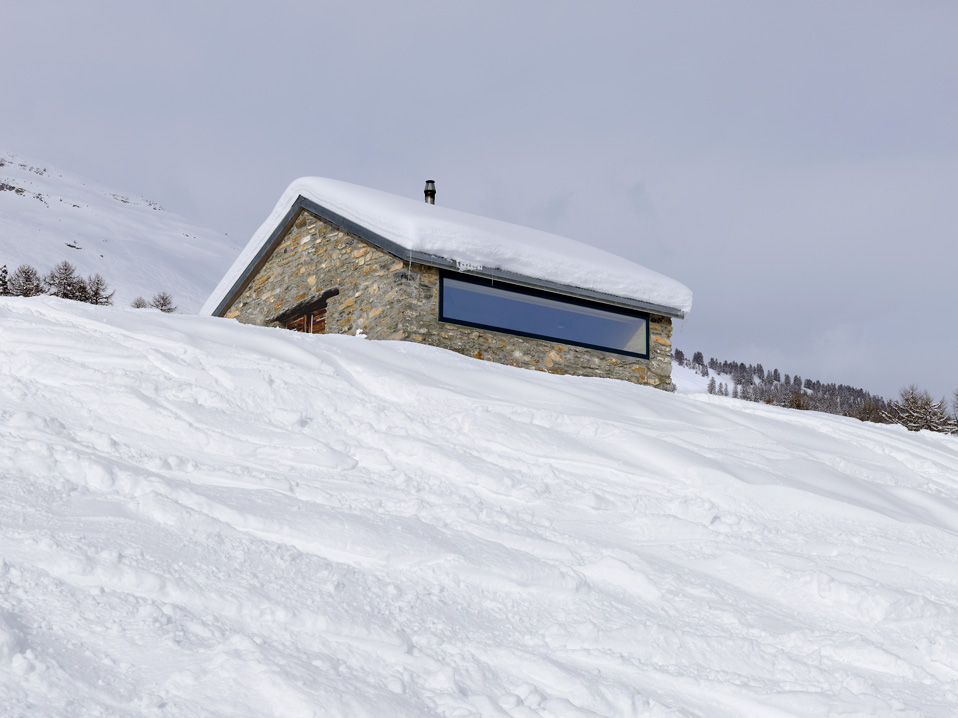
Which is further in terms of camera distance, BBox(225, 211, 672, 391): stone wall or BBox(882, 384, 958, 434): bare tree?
BBox(882, 384, 958, 434): bare tree

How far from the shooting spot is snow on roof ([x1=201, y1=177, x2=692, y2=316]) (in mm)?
10414

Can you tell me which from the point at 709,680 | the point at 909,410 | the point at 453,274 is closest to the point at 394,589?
the point at 709,680

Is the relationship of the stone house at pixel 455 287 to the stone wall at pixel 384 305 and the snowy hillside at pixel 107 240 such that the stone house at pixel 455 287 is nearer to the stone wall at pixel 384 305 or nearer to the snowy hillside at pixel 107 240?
the stone wall at pixel 384 305

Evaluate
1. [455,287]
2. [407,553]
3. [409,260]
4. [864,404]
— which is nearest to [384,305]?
[409,260]

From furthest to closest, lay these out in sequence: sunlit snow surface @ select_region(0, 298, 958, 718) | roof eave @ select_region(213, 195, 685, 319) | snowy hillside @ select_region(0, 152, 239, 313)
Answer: snowy hillside @ select_region(0, 152, 239, 313)
roof eave @ select_region(213, 195, 685, 319)
sunlit snow surface @ select_region(0, 298, 958, 718)

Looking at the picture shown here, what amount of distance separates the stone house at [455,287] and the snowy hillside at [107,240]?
29.4m

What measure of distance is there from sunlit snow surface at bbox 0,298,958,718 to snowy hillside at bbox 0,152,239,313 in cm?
3742

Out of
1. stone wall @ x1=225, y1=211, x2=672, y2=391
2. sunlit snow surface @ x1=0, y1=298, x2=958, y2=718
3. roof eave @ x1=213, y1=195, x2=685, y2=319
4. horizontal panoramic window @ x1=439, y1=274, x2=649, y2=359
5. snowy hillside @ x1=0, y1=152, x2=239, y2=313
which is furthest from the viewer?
snowy hillside @ x1=0, y1=152, x2=239, y2=313

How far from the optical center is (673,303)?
1246cm

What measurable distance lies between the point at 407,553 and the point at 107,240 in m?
58.8

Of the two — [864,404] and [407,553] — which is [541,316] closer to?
[407,553]

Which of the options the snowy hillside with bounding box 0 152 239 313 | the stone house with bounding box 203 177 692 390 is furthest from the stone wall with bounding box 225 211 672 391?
the snowy hillside with bounding box 0 152 239 313

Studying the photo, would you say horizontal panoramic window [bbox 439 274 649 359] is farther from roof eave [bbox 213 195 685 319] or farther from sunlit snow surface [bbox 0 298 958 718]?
sunlit snow surface [bbox 0 298 958 718]

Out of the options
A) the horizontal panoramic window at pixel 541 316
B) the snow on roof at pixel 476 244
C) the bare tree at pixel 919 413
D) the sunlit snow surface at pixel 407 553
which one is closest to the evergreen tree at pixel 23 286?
the snow on roof at pixel 476 244
